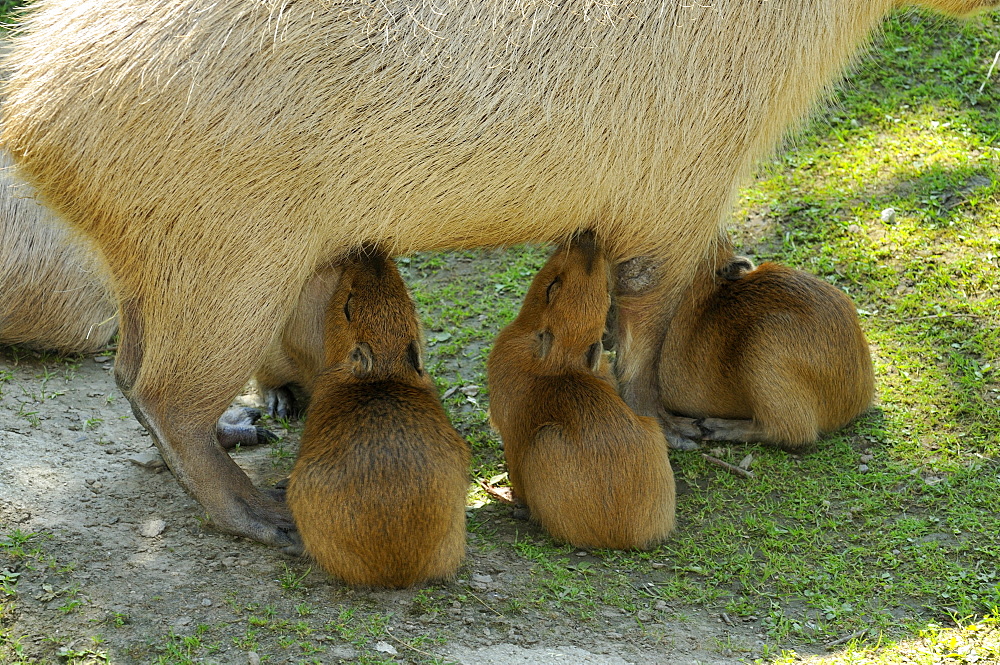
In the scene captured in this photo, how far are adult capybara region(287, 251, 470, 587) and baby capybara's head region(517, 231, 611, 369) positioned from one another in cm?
44

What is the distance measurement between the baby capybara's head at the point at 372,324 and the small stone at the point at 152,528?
2.42ft

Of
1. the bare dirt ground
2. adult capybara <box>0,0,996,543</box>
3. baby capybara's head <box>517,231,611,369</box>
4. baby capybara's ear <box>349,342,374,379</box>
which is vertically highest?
adult capybara <box>0,0,996,543</box>

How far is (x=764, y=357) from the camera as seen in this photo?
3.64m

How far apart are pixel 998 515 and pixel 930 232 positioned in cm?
175

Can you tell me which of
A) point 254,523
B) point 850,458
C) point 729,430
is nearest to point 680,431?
point 729,430

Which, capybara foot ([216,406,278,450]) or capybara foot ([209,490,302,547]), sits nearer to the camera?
capybara foot ([209,490,302,547])

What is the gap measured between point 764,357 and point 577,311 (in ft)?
2.44

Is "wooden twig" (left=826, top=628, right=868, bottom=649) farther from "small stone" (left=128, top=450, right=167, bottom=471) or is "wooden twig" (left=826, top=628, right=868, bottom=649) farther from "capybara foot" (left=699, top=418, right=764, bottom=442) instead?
"small stone" (left=128, top=450, right=167, bottom=471)

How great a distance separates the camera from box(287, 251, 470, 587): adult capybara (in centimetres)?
281

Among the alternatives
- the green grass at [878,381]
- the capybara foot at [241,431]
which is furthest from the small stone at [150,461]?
the green grass at [878,381]

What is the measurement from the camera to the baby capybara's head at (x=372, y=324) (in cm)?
321

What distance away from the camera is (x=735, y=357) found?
374 centimetres

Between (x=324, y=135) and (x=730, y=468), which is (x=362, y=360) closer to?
(x=324, y=135)

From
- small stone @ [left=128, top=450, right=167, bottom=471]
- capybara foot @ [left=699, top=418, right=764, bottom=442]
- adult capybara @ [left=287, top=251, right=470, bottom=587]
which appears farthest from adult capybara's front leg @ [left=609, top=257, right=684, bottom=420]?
small stone @ [left=128, top=450, right=167, bottom=471]
